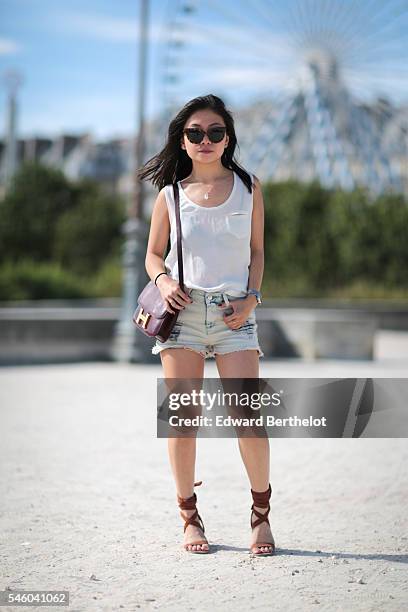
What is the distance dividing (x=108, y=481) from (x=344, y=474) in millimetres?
1320

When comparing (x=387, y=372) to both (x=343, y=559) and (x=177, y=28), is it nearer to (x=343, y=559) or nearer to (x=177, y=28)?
(x=343, y=559)

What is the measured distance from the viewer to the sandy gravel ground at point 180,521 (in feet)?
10.5

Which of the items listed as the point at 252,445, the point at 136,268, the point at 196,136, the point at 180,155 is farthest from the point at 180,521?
the point at 136,268

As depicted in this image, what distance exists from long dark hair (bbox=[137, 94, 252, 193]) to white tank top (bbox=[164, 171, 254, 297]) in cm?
16

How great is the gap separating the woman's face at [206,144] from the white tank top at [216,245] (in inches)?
6.1

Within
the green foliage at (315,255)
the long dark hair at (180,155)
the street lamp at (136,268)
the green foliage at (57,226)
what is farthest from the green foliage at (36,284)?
the long dark hair at (180,155)

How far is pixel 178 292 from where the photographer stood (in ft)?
11.3

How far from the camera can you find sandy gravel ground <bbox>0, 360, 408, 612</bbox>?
3.20 metres

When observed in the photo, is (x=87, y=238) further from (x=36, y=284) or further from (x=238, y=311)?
(x=238, y=311)

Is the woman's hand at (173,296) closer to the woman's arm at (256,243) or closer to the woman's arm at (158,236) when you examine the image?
the woman's arm at (158,236)

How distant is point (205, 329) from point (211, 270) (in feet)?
0.69

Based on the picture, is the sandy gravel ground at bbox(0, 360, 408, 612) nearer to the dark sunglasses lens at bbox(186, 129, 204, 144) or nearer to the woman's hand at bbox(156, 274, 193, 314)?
the woman's hand at bbox(156, 274, 193, 314)

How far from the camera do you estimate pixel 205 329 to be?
11.5 ft

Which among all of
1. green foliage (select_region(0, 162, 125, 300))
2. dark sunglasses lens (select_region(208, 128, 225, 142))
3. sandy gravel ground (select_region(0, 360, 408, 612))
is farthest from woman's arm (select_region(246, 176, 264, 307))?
green foliage (select_region(0, 162, 125, 300))
